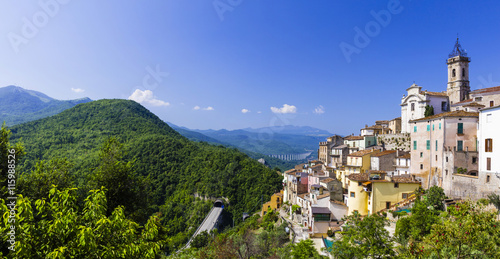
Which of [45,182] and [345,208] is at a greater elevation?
[45,182]

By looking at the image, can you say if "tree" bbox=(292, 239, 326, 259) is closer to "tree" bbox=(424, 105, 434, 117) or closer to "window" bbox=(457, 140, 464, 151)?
"window" bbox=(457, 140, 464, 151)

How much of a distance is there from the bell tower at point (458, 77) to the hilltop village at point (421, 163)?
12 cm

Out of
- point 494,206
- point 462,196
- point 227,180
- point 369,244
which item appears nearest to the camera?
point 369,244

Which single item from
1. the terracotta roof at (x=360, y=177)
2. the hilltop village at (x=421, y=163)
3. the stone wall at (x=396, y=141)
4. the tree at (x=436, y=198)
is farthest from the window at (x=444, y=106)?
the tree at (x=436, y=198)

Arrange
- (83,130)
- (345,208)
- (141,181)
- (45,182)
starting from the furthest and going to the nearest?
(83,130) < (345,208) < (141,181) < (45,182)

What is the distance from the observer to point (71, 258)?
5.27 metres

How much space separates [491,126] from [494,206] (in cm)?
560

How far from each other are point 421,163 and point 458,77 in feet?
73.0

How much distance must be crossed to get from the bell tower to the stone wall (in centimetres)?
947

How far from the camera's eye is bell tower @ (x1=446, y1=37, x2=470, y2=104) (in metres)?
39.6

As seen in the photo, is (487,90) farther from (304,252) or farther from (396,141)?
(304,252)

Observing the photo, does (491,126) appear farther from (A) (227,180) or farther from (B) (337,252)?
(A) (227,180)

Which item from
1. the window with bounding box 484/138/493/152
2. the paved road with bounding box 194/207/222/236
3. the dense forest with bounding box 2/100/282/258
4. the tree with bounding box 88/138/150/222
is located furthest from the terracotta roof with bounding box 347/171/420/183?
the paved road with bounding box 194/207/222/236

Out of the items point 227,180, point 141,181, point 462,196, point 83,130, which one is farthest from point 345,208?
point 83,130
